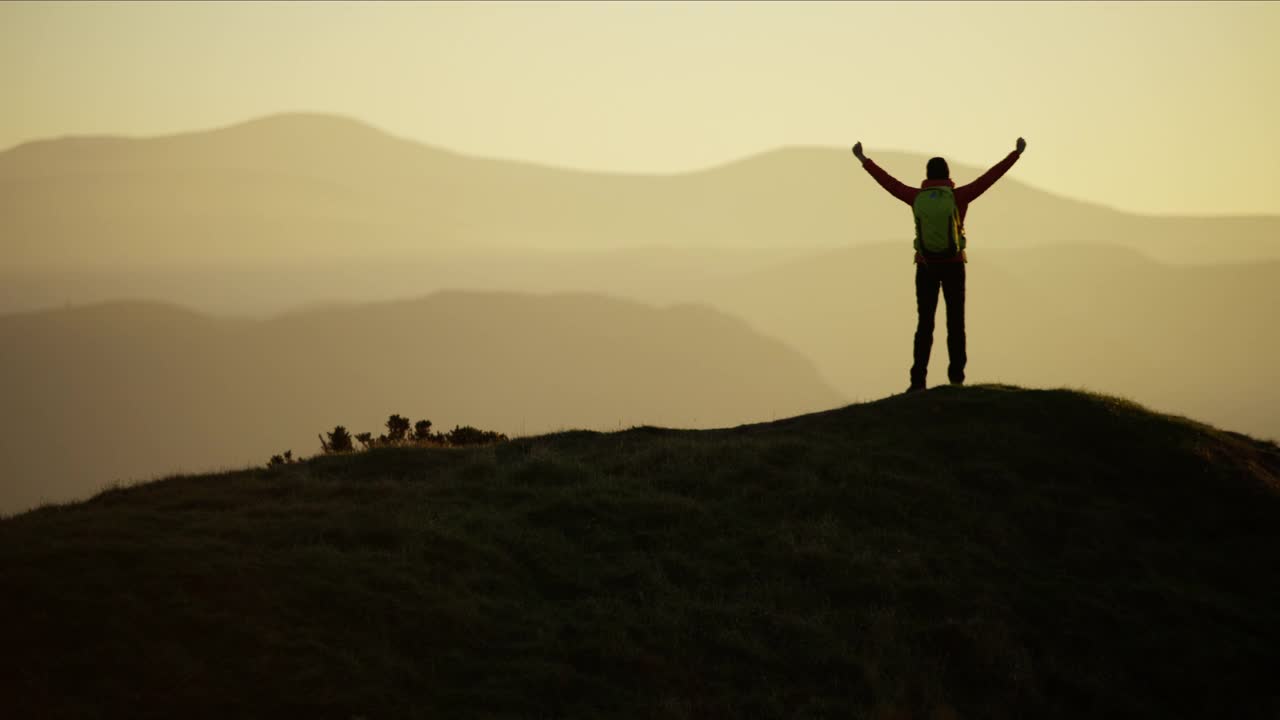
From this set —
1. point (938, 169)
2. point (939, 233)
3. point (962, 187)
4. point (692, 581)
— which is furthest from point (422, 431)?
point (692, 581)

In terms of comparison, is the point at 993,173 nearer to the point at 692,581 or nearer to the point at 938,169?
the point at 938,169

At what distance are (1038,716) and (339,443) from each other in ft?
51.4

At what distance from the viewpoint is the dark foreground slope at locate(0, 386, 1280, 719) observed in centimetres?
1221

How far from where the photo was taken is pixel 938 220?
20938 mm

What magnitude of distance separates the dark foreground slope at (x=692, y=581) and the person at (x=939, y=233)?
1727mm

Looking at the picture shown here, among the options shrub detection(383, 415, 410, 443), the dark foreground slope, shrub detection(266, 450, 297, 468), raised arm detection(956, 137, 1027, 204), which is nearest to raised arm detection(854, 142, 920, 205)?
raised arm detection(956, 137, 1027, 204)

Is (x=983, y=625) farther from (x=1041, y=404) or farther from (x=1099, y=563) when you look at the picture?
(x=1041, y=404)

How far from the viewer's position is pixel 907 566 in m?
15.9

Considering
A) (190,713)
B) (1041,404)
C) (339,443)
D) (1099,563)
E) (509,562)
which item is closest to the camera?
(190,713)

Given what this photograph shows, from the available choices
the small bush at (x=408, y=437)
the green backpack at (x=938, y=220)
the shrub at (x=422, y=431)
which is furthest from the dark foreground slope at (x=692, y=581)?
the shrub at (x=422, y=431)

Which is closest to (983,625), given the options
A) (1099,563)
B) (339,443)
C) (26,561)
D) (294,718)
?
(1099,563)

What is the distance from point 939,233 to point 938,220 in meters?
0.25

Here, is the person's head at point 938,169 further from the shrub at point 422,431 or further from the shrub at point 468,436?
the shrub at point 422,431

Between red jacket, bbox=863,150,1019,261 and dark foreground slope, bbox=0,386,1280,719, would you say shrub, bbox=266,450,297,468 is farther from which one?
red jacket, bbox=863,150,1019,261
